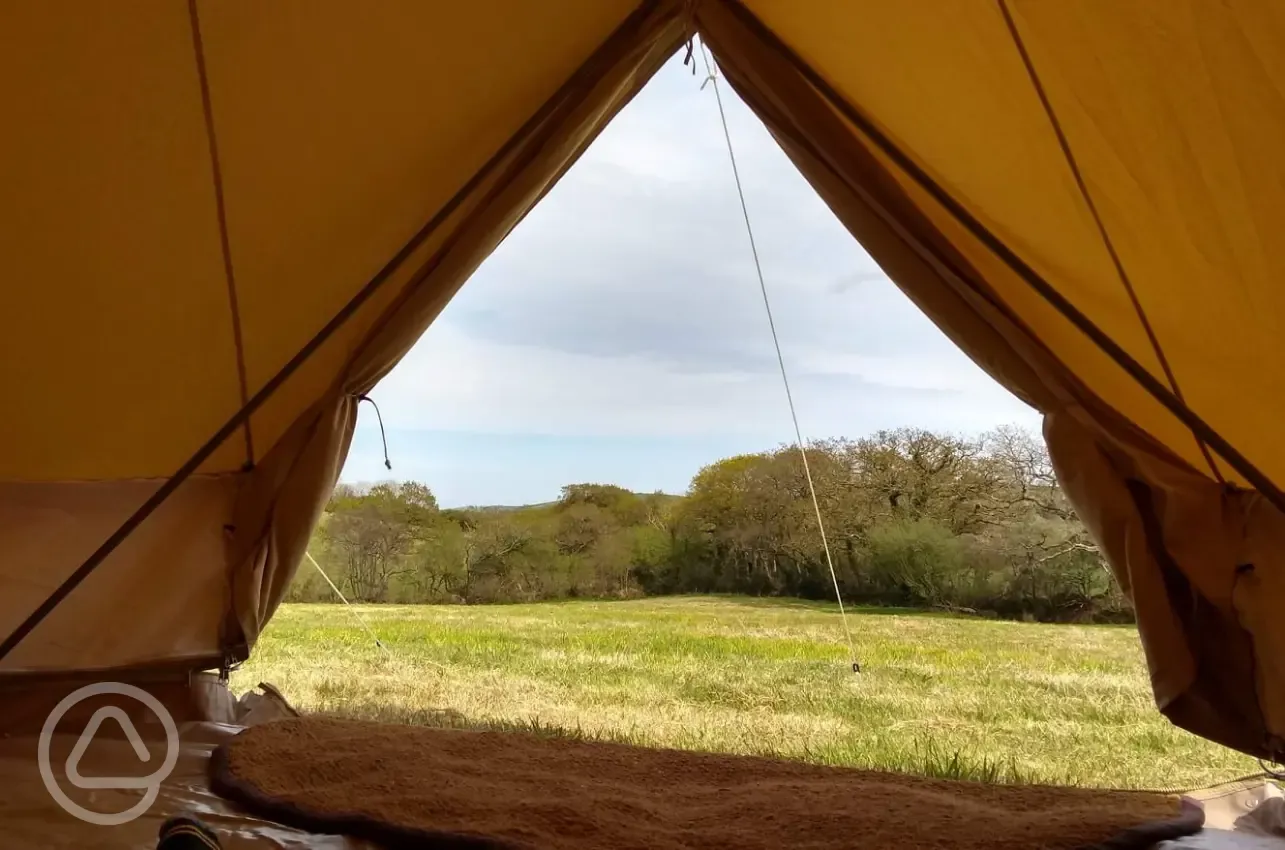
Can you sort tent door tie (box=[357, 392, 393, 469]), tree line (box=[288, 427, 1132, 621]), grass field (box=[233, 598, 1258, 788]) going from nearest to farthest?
grass field (box=[233, 598, 1258, 788])
tent door tie (box=[357, 392, 393, 469])
tree line (box=[288, 427, 1132, 621])

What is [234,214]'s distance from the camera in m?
1.97

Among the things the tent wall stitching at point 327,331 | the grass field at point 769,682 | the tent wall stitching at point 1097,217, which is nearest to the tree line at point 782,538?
the grass field at point 769,682

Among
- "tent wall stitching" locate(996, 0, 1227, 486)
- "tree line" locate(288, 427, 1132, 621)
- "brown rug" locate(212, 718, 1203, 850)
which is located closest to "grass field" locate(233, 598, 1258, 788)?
"tree line" locate(288, 427, 1132, 621)

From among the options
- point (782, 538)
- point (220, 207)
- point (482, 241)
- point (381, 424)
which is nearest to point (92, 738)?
point (381, 424)

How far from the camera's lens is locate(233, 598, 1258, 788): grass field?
1974 mm

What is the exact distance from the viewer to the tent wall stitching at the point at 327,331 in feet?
5.70

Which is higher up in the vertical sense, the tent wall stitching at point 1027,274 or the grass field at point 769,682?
the tent wall stitching at point 1027,274

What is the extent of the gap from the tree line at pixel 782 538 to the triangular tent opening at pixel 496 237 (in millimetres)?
562

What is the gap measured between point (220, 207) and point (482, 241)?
552 millimetres

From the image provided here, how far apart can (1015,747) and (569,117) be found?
163 cm

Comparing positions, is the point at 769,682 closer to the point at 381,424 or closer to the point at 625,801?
the point at 625,801

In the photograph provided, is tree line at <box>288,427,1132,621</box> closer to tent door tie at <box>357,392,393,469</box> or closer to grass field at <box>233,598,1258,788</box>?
grass field at <box>233,598,1258,788</box>

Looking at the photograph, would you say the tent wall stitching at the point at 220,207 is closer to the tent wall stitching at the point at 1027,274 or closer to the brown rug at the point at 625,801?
the brown rug at the point at 625,801

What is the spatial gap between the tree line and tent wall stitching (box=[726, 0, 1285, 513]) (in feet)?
2.16
